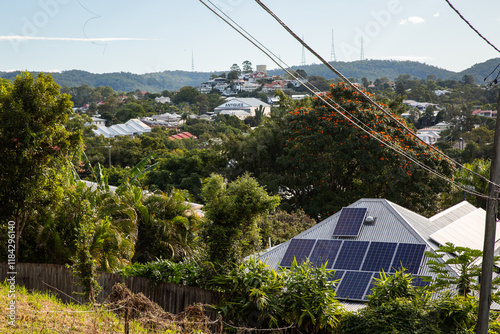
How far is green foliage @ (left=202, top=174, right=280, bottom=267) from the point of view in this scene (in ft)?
35.4


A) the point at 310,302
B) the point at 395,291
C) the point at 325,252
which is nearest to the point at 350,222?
the point at 325,252

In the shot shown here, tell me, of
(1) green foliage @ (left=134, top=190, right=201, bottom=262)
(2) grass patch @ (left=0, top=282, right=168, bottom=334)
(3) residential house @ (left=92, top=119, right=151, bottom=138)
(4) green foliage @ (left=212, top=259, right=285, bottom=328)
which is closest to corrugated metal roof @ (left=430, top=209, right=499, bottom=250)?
(4) green foliage @ (left=212, top=259, right=285, bottom=328)

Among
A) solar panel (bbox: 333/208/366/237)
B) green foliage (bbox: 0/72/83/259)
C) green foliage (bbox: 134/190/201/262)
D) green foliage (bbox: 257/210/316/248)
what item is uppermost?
green foliage (bbox: 0/72/83/259)

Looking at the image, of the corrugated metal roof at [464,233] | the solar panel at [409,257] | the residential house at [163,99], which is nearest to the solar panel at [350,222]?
the solar panel at [409,257]

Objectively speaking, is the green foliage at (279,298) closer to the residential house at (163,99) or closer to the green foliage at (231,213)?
the green foliage at (231,213)

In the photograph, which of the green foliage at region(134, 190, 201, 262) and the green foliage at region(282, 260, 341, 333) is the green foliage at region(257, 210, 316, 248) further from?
the green foliage at region(282, 260, 341, 333)

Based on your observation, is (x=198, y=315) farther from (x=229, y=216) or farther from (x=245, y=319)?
(x=229, y=216)

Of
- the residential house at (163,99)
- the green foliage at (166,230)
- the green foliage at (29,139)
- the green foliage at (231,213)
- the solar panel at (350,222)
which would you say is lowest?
the green foliage at (166,230)

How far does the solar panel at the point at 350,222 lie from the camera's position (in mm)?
14101

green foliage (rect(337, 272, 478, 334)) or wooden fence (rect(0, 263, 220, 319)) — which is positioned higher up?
green foliage (rect(337, 272, 478, 334))

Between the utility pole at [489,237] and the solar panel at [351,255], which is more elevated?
the utility pole at [489,237]

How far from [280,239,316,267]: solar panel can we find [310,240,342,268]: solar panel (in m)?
0.18

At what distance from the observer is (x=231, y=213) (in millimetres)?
10883

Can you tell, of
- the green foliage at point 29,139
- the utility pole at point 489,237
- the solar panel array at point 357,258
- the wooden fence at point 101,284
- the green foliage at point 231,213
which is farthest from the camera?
the solar panel array at point 357,258
